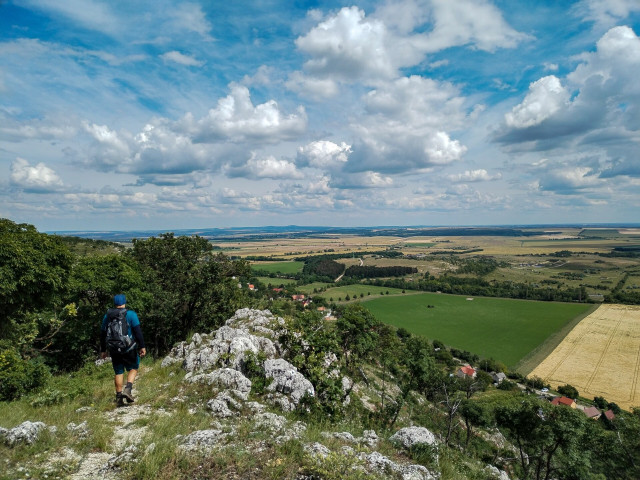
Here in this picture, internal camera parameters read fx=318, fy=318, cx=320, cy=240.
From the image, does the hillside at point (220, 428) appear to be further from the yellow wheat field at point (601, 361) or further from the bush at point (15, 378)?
the yellow wheat field at point (601, 361)

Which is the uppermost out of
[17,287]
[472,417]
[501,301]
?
[17,287]

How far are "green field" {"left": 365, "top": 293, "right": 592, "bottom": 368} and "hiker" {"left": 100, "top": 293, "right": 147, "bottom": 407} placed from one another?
75755 millimetres

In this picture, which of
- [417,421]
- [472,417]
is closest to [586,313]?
[472,417]

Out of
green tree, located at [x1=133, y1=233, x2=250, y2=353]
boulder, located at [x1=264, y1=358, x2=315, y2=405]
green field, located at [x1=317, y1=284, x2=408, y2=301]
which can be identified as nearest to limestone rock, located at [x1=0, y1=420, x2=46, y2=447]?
boulder, located at [x1=264, y1=358, x2=315, y2=405]

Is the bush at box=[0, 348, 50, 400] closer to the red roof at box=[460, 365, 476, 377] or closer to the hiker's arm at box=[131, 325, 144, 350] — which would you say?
the hiker's arm at box=[131, 325, 144, 350]

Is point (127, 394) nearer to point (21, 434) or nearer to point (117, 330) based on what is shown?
point (117, 330)

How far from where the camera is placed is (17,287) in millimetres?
14789

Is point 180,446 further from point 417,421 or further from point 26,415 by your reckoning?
point 417,421

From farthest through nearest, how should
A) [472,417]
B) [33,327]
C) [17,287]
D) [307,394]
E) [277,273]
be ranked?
[277,273] → [472,417] → [33,327] → [17,287] → [307,394]

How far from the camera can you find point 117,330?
948cm

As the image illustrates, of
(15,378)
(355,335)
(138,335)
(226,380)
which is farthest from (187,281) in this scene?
(138,335)

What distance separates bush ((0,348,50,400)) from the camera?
1071 centimetres

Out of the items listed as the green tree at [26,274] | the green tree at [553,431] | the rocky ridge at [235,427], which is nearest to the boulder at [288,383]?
the rocky ridge at [235,427]

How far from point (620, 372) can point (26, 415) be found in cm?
8274
